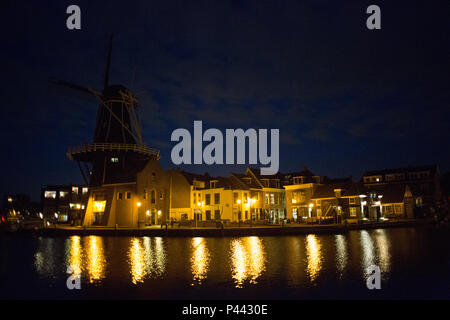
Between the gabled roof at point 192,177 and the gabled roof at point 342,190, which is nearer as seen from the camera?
the gabled roof at point 342,190

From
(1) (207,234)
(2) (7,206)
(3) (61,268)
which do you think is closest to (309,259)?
(3) (61,268)

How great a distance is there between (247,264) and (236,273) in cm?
242

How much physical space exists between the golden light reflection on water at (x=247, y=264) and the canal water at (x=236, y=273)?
0.15 ft

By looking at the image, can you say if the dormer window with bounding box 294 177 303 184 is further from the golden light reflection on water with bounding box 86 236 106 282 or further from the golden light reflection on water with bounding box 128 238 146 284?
the golden light reflection on water with bounding box 86 236 106 282

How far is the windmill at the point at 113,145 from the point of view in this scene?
49031 mm

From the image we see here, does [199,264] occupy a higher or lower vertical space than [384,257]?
lower

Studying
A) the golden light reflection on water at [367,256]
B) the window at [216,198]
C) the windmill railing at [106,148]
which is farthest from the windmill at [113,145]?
the golden light reflection on water at [367,256]

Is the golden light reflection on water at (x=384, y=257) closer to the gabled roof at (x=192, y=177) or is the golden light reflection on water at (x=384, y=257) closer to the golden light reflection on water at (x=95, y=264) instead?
the golden light reflection on water at (x=95, y=264)

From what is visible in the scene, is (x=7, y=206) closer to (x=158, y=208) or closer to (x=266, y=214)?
→ (x=158, y=208)

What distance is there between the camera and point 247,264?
63.6 ft

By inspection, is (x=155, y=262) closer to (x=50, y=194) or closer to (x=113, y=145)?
(x=113, y=145)

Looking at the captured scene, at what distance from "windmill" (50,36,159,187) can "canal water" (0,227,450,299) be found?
2484cm

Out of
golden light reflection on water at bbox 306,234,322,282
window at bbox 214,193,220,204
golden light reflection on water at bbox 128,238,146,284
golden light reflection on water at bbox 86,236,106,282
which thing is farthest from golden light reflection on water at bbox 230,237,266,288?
window at bbox 214,193,220,204

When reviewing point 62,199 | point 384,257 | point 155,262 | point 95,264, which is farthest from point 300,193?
point 62,199
